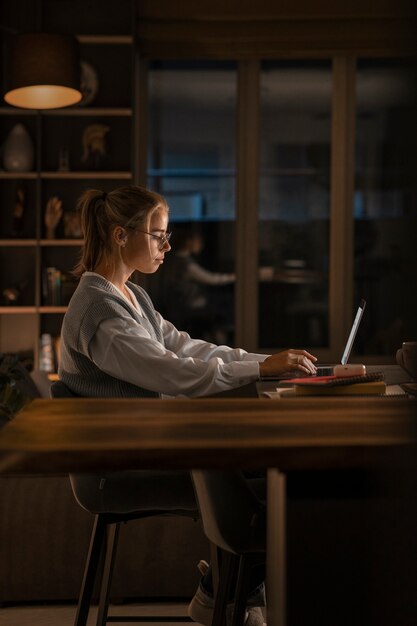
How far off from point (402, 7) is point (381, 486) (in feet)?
2.37

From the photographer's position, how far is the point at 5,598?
9.64 ft

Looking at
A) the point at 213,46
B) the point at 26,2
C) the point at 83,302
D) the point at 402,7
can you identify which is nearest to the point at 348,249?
the point at 213,46

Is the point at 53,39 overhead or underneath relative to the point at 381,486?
overhead

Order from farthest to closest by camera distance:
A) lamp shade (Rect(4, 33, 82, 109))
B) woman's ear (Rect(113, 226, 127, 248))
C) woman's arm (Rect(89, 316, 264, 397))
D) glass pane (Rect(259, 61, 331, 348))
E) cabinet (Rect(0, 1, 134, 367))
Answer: glass pane (Rect(259, 61, 331, 348)), cabinet (Rect(0, 1, 134, 367)), lamp shade (Rect(4, 33, 82, 109)), woman's ear (Rect(113, 226, 127, 248)), woman's arm (Rect(89, 316, 264, 397))

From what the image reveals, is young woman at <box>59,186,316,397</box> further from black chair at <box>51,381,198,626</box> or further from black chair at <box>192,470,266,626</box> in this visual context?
black chair at <box>192,470,266,626</box>

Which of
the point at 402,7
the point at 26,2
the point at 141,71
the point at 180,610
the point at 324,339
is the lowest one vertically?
the point at 180,610

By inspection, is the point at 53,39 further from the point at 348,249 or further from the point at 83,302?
the point at 348,249

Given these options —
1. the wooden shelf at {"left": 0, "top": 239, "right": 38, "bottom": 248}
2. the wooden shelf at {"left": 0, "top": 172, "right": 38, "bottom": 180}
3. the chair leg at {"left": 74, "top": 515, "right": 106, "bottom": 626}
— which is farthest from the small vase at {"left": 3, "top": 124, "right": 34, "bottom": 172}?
the chair leg at {"left": 74, "top": 515, "right": 106, "bottom": 626}

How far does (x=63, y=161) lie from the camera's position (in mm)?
5918

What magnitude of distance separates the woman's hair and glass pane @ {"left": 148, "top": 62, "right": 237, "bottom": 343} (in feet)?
12.7

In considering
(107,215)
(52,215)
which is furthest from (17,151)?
(107,215)

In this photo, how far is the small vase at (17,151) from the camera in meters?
5.82

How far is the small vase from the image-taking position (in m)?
5.82

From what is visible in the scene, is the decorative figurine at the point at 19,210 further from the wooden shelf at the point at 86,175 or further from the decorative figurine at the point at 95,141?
the decorative figurine at the point at 95,141
